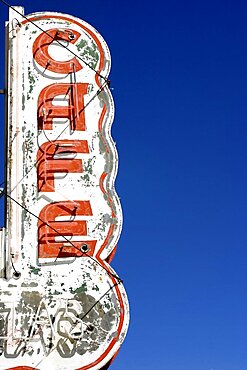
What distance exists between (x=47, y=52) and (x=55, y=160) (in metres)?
2.27

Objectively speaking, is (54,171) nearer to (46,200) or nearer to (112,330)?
(46,200)

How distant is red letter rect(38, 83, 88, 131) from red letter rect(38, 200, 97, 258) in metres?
1.56

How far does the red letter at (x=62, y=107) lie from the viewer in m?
18.0

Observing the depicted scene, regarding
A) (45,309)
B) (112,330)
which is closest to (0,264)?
(45,309)

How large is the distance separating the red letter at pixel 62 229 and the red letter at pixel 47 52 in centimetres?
275

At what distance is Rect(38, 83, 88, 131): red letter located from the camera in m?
18.0

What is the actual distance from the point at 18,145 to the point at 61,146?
777mm

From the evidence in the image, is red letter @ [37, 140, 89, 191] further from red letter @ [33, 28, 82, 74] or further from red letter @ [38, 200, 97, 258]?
red letter @ [33, 28, 82, 74]

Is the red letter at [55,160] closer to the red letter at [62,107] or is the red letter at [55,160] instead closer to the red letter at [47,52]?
the red letter at [62,107]

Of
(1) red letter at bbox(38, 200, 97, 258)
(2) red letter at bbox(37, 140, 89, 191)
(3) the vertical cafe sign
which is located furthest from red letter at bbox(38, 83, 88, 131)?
(1) red letter at bbox(38, 200, 97, 258)

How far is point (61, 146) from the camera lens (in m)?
17.8

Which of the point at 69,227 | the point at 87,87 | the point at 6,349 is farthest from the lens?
the point at 87,87

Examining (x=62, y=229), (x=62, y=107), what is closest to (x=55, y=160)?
(x=62, y=107)

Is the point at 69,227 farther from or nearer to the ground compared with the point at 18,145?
nearer to the ground
